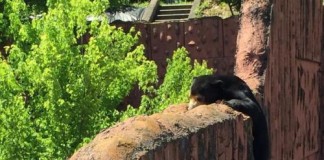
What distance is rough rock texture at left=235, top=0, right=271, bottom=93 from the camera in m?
6.59

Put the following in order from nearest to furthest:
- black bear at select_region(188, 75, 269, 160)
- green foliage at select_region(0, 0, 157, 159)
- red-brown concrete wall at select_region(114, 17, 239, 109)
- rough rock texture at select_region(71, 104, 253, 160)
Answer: rough rock texture at select_region(71, 104, 253, 160)
black bear at select_region(188, 75, 269, 160)
green foliage at select_region(0, 0, 157, 159)
red-brown concrete wall at select_region(114, 17, 239, 109)

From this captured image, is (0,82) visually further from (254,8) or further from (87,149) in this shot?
(87,149)

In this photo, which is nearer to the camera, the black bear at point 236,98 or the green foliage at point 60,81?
the black bear at point 236,98

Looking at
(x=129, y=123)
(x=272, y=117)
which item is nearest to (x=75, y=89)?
(x=272, y=117)

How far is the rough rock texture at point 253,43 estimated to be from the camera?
659cm

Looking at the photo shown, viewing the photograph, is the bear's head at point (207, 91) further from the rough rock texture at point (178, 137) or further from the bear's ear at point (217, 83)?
the rough rock texture at point (178, 137)

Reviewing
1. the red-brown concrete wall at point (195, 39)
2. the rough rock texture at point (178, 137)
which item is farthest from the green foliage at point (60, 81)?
the red-brown concrete wall at point (195, 39)

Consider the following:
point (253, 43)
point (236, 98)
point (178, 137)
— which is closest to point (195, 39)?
point (253, 43)

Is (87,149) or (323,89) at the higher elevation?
(87,149)

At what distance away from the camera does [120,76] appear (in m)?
8.38

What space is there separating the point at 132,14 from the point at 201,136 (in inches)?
660

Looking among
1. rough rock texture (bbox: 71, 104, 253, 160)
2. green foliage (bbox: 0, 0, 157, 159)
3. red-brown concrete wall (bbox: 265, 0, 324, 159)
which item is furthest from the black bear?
green foliage (bbox: 0, 0, 157, 159)

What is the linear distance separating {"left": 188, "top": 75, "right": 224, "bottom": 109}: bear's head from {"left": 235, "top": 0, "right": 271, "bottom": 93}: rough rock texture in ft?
2.09

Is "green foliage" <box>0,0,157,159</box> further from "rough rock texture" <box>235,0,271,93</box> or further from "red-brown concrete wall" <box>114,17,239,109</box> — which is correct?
"red-brown concrete wall" <box>114,17,239,109</box>
